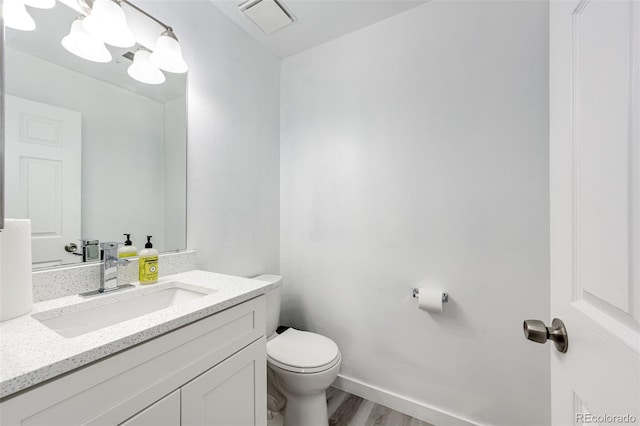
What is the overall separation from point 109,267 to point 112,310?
17 cm

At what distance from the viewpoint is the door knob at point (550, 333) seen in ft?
1.78

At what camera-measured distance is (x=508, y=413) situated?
134cm

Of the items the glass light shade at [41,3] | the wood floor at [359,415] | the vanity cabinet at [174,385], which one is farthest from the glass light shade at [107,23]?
the wood floor at [359,415]

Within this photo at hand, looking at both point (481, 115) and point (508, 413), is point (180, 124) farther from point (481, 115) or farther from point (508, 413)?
point (508, 413)

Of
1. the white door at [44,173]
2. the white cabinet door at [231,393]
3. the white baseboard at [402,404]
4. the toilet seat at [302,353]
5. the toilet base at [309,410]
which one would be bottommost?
the white baseboard at [402,404]

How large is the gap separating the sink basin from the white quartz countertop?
0.7 inches

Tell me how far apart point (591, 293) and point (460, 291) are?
1050 millimetres

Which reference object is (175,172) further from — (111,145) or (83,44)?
(83,44)

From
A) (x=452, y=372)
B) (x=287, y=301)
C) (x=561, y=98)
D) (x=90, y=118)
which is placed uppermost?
(x=90, y=118)

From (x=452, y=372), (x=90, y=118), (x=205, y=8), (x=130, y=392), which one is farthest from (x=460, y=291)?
(x=205, y=8)

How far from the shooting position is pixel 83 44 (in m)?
1.05

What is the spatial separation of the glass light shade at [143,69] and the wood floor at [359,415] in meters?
1.99

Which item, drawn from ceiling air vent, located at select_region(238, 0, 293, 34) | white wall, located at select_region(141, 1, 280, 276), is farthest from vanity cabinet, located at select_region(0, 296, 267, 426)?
ceiling air vent, located at select_region(238, 0, 293, 34)

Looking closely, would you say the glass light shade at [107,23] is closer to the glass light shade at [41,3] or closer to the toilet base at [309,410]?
the glass light shade at [41,3]
